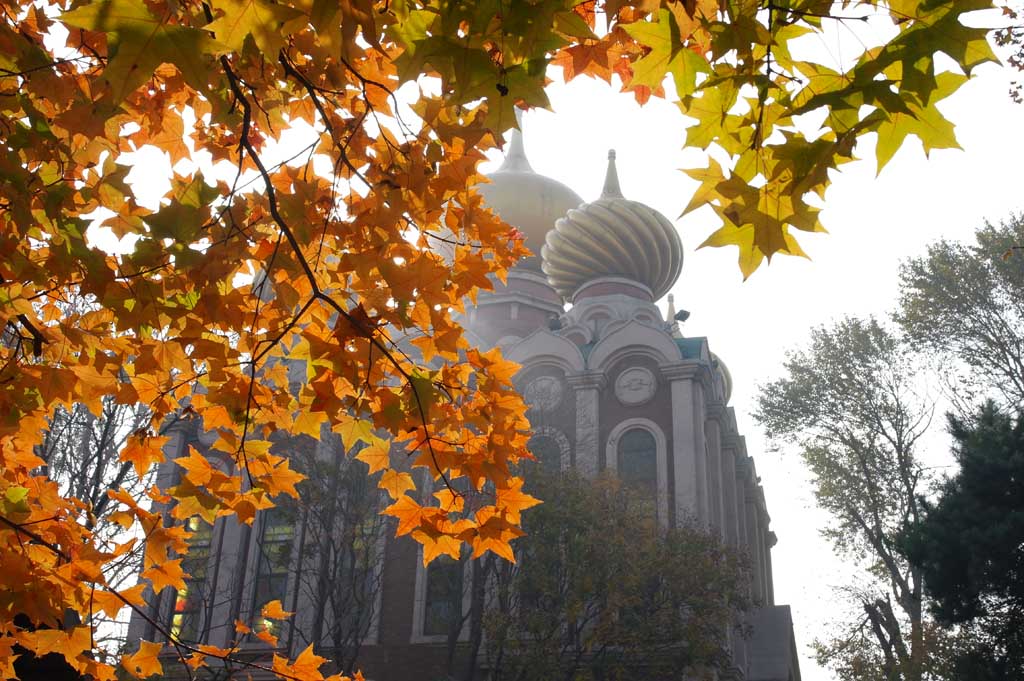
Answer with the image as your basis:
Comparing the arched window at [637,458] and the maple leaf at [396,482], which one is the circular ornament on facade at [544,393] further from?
the maple leaf at [396,482]

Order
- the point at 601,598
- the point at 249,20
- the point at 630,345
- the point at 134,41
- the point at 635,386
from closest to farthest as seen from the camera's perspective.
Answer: the point at 134,41 → the point at 249,20 → the point at 601,598 → the point at 635,386 → the point at 630,345

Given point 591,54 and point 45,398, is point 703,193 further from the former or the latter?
point 45,398

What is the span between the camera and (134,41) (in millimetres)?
2150

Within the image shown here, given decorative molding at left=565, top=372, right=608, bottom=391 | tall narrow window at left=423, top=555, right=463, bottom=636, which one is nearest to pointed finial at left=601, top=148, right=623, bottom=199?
decorative molding at left=565, top=372, right=608, bottom=391

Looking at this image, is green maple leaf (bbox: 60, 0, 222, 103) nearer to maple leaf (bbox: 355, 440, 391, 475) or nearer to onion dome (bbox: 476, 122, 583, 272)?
maple leaf (bbox: 355, 440, 391, 475)

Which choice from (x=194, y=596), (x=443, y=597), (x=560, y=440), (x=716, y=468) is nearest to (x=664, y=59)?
(x=443, y=597)

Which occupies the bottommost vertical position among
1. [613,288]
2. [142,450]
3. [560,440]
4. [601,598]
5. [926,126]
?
[142,450]

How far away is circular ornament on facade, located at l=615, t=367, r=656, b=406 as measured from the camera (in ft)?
68.3

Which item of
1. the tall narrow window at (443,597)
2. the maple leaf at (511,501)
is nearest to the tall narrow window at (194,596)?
the tall narrow window at (443,597)

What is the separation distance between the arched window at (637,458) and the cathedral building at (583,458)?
0.08 ft

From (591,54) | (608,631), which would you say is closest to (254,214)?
(591,54)

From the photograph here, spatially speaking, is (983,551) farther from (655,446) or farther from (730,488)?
(730,488)

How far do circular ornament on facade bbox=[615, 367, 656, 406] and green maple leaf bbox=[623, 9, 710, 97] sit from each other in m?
18.4

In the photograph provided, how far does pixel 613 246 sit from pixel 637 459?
20.9 ft
